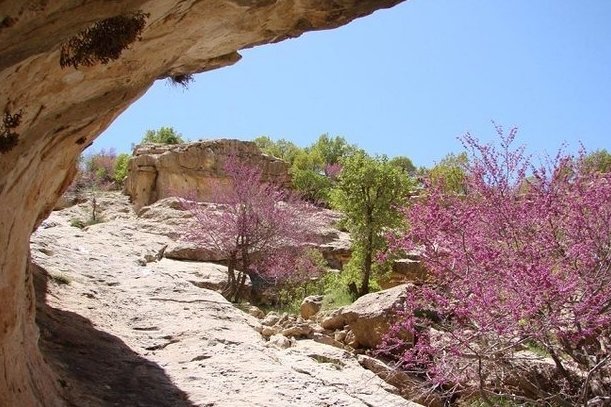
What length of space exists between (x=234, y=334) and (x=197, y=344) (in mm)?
848

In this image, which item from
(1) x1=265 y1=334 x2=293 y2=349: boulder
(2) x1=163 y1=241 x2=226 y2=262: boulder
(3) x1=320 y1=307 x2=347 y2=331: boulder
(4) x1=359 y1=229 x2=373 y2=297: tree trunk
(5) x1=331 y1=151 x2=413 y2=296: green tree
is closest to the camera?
(1) x1=265 y1=334 x2=293 y2=349: boulder

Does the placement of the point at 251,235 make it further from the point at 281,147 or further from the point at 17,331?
the point at 281,147

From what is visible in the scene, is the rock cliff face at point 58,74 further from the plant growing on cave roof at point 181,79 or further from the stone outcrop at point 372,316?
the stone outcrop at point 372,316

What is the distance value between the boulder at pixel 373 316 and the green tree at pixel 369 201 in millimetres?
5585

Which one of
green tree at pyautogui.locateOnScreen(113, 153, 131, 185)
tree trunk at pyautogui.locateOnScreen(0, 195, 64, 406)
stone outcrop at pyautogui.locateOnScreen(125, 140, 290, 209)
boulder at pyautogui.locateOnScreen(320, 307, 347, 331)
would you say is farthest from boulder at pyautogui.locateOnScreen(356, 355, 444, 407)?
green tree at pyautogui.locateOnScreen(113, 153, 131, 185)

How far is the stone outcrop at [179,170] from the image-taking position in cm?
3078

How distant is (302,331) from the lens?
11.4 metres

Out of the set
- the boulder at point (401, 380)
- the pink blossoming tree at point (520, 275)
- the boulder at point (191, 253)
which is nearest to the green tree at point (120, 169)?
the boulder at point (191, 253)

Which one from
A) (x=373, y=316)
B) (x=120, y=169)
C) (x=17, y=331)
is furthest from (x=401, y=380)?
(x=120, y=169)

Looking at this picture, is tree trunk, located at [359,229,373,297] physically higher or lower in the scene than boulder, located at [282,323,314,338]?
higher

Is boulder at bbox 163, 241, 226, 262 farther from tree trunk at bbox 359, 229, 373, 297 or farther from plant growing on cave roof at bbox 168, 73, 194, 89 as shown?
plant growing on cave roof at bbox 168, 73, 194, 89

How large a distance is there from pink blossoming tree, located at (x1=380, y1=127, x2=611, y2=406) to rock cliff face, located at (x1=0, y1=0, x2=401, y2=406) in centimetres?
306

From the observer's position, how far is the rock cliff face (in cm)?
337

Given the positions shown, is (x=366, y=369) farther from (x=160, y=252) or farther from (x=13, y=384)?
(x=160, y=252)
